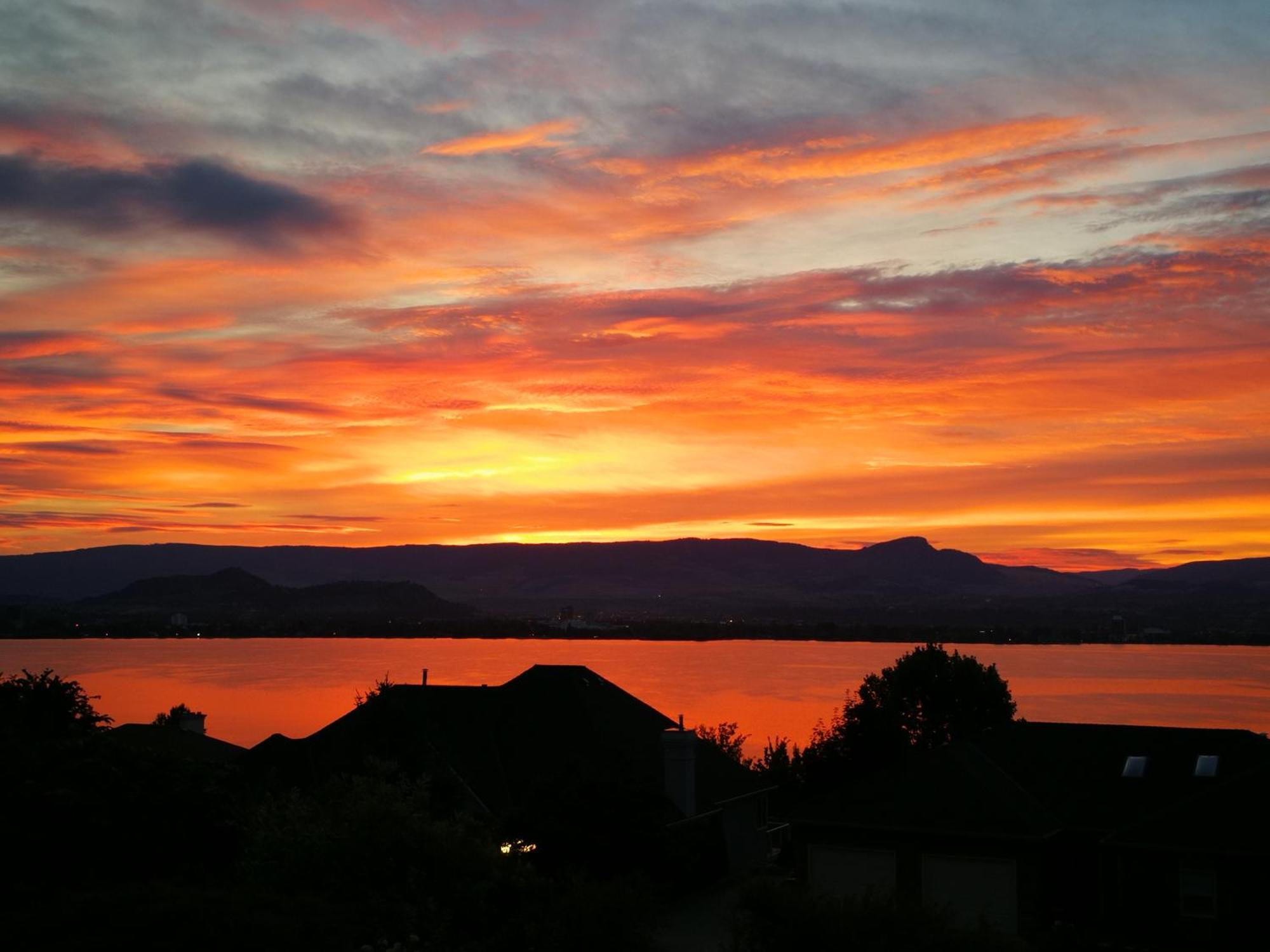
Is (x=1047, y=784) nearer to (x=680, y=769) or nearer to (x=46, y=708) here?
(x=680, y=769)

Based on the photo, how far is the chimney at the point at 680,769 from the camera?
30.2 m

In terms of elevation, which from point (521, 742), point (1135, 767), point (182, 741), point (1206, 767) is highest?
point (1206, 767)

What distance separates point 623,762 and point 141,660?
16950 centimetres

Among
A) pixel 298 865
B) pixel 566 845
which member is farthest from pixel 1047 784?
pixel 298 865

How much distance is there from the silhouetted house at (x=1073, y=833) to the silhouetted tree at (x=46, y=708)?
15.7m

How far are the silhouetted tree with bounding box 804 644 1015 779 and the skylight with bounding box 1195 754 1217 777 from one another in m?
23.0

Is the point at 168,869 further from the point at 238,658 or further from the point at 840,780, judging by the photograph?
the point at 238,658

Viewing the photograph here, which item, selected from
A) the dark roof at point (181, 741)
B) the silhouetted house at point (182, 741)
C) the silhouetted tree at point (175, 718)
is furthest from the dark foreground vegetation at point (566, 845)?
the silhouetted tree at point (175, 718)

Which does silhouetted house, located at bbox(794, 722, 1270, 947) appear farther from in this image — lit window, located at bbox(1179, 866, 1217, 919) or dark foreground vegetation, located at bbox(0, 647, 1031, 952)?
dark foreground vegetation, located at bbox(0, 647, 1031, 952)

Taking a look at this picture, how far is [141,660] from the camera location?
7151 inches

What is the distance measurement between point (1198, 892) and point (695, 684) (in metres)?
116

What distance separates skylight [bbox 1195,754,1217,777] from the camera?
2578 cm

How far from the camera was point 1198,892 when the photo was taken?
75.3ft

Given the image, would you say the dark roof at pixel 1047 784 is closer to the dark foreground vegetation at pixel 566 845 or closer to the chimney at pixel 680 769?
the dark foreground vegetation at pixel 566 845
